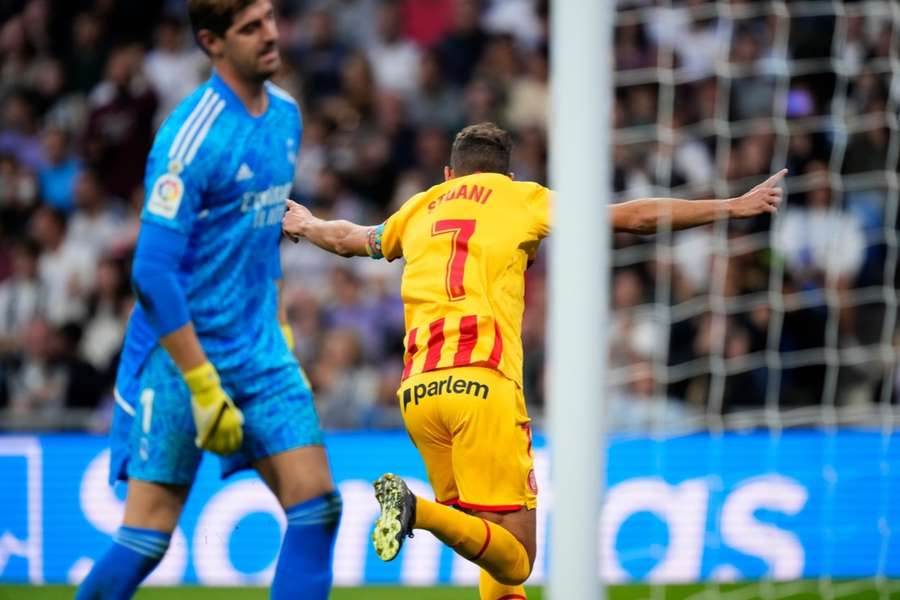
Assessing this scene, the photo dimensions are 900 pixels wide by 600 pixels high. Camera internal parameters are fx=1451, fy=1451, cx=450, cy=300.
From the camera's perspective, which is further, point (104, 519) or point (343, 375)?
point (343, 375)

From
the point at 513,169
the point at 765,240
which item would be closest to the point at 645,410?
the point at 765,240

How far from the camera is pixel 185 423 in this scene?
14.0 feet

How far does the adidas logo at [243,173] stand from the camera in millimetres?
4254

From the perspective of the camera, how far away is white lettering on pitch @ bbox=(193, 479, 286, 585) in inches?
301

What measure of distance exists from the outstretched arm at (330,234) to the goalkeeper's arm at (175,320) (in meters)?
0.73

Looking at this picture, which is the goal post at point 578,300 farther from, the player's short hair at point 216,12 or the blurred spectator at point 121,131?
the blurred spectator at point 121,131

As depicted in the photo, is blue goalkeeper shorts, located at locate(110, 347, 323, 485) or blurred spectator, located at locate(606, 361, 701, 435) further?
blurred spectator, located at locate(606, 361, 701, 435)

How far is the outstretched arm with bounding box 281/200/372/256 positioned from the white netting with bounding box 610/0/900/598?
3.21 metres

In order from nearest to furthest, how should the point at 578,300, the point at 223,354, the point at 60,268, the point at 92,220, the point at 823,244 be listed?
the point at 578,300, the point at 223,354, the point at 823,244, the point at 60,268, the point at 92,220

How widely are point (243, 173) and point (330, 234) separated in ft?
2.02

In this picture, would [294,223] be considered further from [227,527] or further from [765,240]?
[765,240]

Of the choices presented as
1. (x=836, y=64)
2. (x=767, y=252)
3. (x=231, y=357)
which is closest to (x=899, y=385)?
(x=767, y=252)

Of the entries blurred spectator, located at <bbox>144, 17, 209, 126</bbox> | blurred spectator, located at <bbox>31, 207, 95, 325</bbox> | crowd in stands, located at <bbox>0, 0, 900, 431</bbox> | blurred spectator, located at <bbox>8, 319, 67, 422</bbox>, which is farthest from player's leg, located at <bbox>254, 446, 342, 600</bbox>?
blurred spectator, located at <bbox>144, 17, 209, 126</bbox>

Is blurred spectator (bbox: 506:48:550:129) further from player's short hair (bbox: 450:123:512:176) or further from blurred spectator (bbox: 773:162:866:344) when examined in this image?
player's short hair (bbox: 450:123:512:176)
